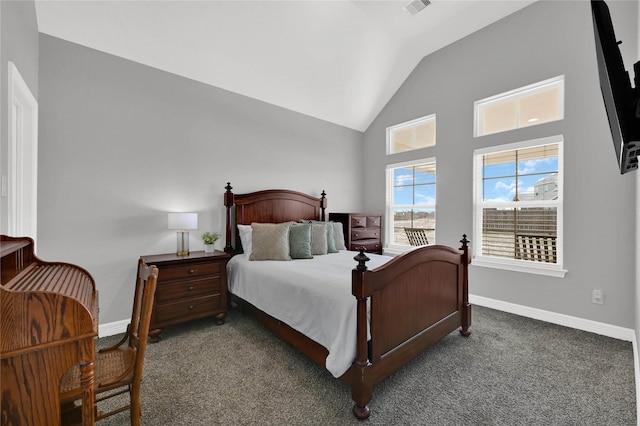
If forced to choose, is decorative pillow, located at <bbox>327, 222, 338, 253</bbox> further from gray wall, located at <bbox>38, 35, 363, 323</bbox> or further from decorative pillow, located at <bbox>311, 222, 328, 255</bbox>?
gray wall, located at <bbox>38, 35, 363, 323</bbox>

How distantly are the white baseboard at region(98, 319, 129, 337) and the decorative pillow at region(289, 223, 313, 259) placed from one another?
6.11 ft

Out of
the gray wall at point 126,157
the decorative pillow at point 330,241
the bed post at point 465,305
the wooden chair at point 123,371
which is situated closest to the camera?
the wooden chair at point 123,371

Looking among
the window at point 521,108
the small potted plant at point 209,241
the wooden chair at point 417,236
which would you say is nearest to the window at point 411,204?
the wooden chair at point 417,236

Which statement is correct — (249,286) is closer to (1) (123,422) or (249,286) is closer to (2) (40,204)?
(1) (123,422)

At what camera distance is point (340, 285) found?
79.7 inches

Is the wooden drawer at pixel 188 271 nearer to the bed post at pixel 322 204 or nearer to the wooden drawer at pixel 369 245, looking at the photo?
the bed post at pixel 322 204

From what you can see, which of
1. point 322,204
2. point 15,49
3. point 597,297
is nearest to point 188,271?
point 15,49

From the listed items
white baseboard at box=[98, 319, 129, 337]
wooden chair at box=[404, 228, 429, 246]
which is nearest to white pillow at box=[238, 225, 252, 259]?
white baseboard at box=[98, 319, 129, 337]

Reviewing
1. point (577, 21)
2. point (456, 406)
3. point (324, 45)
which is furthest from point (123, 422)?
point (577, 21)

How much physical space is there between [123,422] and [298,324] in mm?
1171

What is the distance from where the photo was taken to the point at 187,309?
9.23 ft

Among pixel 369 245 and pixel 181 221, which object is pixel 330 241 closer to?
pixel 369 245

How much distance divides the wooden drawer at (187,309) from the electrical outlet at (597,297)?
3.83 meters

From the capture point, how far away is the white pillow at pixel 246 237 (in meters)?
3.20
